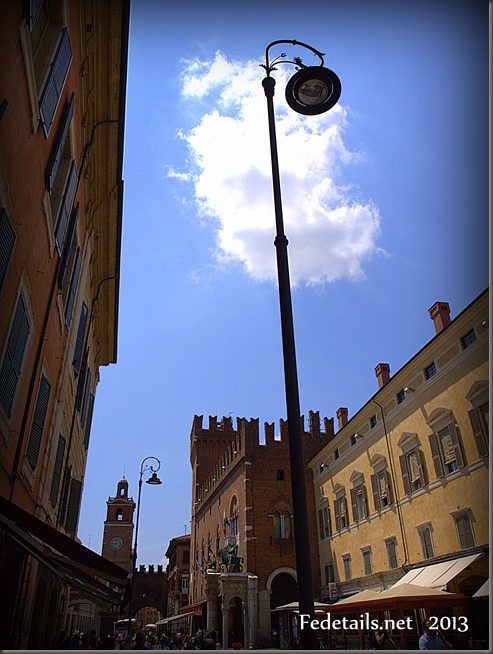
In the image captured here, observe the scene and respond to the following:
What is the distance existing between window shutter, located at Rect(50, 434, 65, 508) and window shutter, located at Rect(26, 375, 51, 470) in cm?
250

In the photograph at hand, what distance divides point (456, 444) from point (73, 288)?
1329cm

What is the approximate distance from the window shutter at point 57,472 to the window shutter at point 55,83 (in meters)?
7.70

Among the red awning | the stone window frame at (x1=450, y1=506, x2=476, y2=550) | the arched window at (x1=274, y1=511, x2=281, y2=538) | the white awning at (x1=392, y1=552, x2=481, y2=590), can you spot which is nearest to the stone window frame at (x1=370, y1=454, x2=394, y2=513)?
the white awning at (x1=392, y1=552, x2=481, y2=590)

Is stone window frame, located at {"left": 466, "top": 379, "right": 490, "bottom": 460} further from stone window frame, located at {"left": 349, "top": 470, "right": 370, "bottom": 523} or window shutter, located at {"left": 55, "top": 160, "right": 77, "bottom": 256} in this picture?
window shutter, located at {"left": 55, "top": 160, "right": 77, "bottom": 256}

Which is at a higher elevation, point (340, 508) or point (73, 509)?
point (340, 508)

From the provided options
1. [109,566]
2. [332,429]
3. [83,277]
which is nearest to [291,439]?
[109,566]

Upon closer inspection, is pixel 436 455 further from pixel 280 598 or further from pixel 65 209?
pixel 280 598

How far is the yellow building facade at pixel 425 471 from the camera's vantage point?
16578 millimetres

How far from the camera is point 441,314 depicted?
21.3m

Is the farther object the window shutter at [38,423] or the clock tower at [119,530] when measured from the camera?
the clock tower at [119,530]

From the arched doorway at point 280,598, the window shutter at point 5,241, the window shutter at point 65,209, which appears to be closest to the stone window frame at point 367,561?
the arched doorway at point 280,598

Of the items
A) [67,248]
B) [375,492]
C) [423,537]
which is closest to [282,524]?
[375,492]

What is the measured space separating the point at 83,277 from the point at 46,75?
7253 millimetres

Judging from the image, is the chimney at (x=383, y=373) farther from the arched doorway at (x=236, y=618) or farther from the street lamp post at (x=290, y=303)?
the street lamp post at (x=290, y=303)
